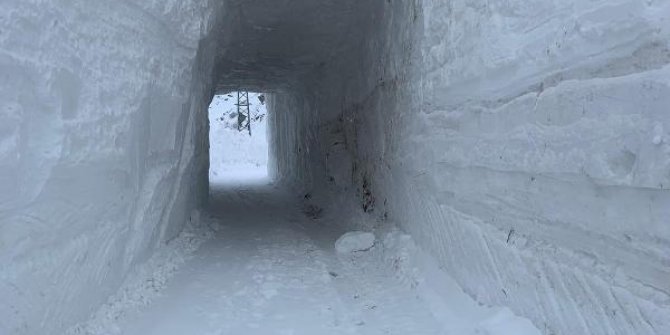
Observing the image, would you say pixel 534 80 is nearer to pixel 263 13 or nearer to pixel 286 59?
pixel 263 13

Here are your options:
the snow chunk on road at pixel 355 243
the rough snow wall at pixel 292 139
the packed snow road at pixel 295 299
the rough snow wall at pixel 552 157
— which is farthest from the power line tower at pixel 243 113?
the rough snow wall at pixel 552 157

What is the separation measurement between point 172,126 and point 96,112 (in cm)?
256

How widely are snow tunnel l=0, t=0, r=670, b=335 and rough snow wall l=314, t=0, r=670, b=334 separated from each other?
0.01 meters

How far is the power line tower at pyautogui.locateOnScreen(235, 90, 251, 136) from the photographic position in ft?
124

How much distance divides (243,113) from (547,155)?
3728 cm

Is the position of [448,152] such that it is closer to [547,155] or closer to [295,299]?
[547,155]

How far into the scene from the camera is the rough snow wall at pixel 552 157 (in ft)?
9.13

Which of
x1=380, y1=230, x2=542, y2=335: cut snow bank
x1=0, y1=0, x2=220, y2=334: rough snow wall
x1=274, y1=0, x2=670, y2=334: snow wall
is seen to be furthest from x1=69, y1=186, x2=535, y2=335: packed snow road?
x1=0, y1=0, x2=220, y2=334: rough snow wall

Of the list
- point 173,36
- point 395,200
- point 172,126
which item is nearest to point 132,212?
point 172,126

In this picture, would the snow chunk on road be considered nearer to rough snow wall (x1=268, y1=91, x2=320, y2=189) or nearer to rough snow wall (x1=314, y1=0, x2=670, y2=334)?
rough snow wall (x1=314, y1=0, x2=670, y2=334)

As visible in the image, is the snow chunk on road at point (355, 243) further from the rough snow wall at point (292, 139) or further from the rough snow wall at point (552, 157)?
the rough snow wall at point (292, 139)

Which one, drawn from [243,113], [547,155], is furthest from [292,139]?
[243,113]

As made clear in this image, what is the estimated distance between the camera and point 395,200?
811cm

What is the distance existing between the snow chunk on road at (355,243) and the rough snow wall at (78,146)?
8.83ft
